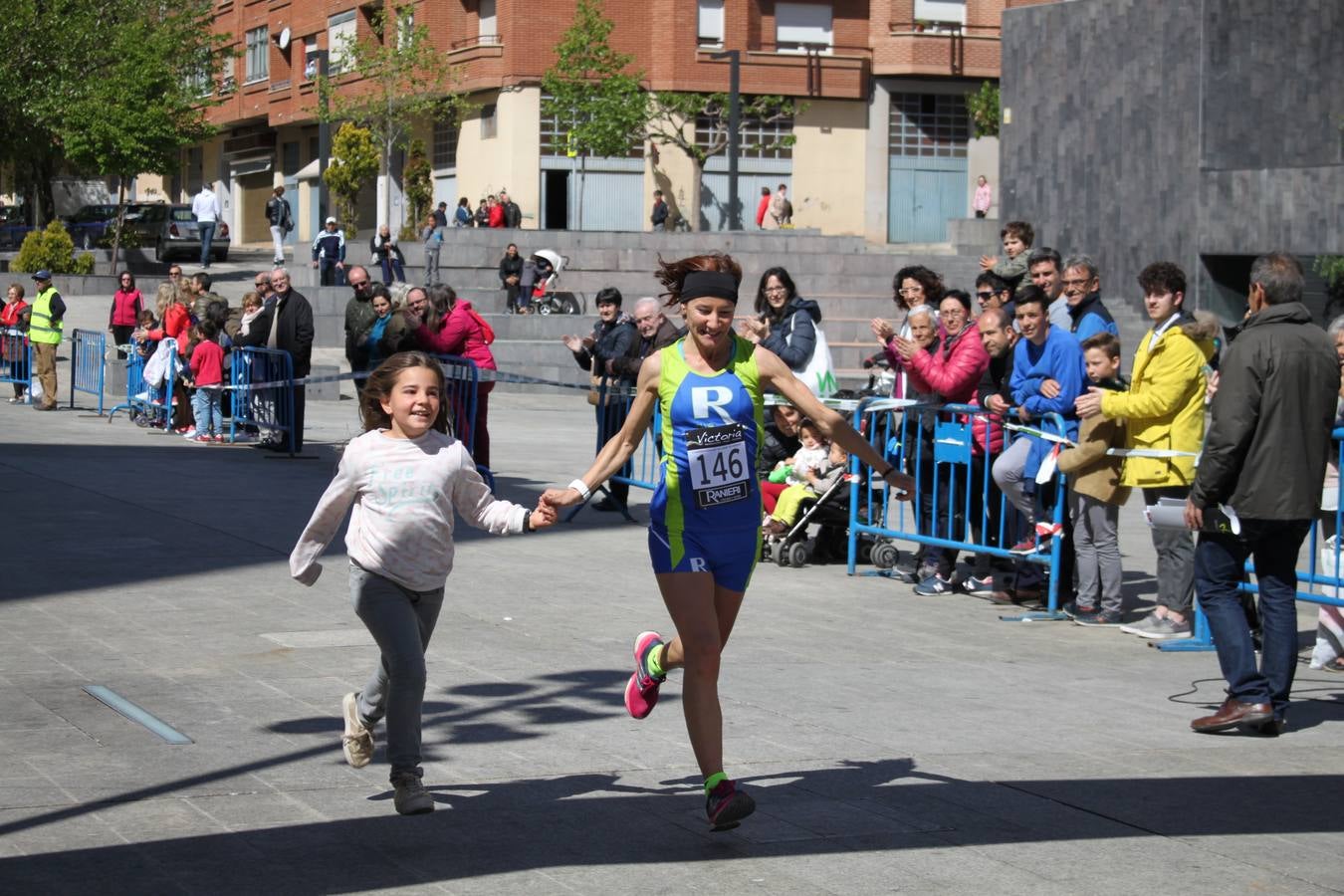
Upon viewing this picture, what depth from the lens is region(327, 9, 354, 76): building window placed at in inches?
2231

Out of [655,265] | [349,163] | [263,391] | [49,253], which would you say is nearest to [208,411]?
[263,391]

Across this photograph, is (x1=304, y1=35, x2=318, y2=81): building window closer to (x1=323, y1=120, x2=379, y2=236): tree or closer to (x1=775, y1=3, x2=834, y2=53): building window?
(x1=323, y1=120, x2=379, y2=236): tree

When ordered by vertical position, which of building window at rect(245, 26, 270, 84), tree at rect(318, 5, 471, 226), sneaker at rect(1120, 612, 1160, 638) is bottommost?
sneaker at rect(1120, 612, 1160, 638)

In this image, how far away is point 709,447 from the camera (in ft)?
19.4

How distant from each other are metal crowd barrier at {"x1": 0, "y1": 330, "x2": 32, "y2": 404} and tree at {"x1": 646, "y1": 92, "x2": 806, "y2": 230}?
26.7 meters

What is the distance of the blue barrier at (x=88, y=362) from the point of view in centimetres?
2372

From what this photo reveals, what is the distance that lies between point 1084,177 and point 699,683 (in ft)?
98.3

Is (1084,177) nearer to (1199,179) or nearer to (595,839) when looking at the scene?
(1199,179)

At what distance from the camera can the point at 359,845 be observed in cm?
545

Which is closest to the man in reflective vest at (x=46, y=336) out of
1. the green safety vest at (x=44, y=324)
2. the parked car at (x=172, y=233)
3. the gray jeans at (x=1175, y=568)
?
the green safety vest at (x=44, y=324)

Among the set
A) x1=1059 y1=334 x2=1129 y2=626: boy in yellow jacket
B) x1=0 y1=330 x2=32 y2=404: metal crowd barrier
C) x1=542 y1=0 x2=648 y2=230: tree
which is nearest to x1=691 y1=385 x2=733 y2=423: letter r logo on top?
x1=1059 y1=334 x2=1129 y2=626: boy in yellow jacket

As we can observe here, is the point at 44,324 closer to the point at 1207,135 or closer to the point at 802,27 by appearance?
the point at 1207,135

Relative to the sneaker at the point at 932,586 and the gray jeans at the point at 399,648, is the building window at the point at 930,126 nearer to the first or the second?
the sneaker at the point at 932,586

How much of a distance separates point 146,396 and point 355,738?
53.4ft
